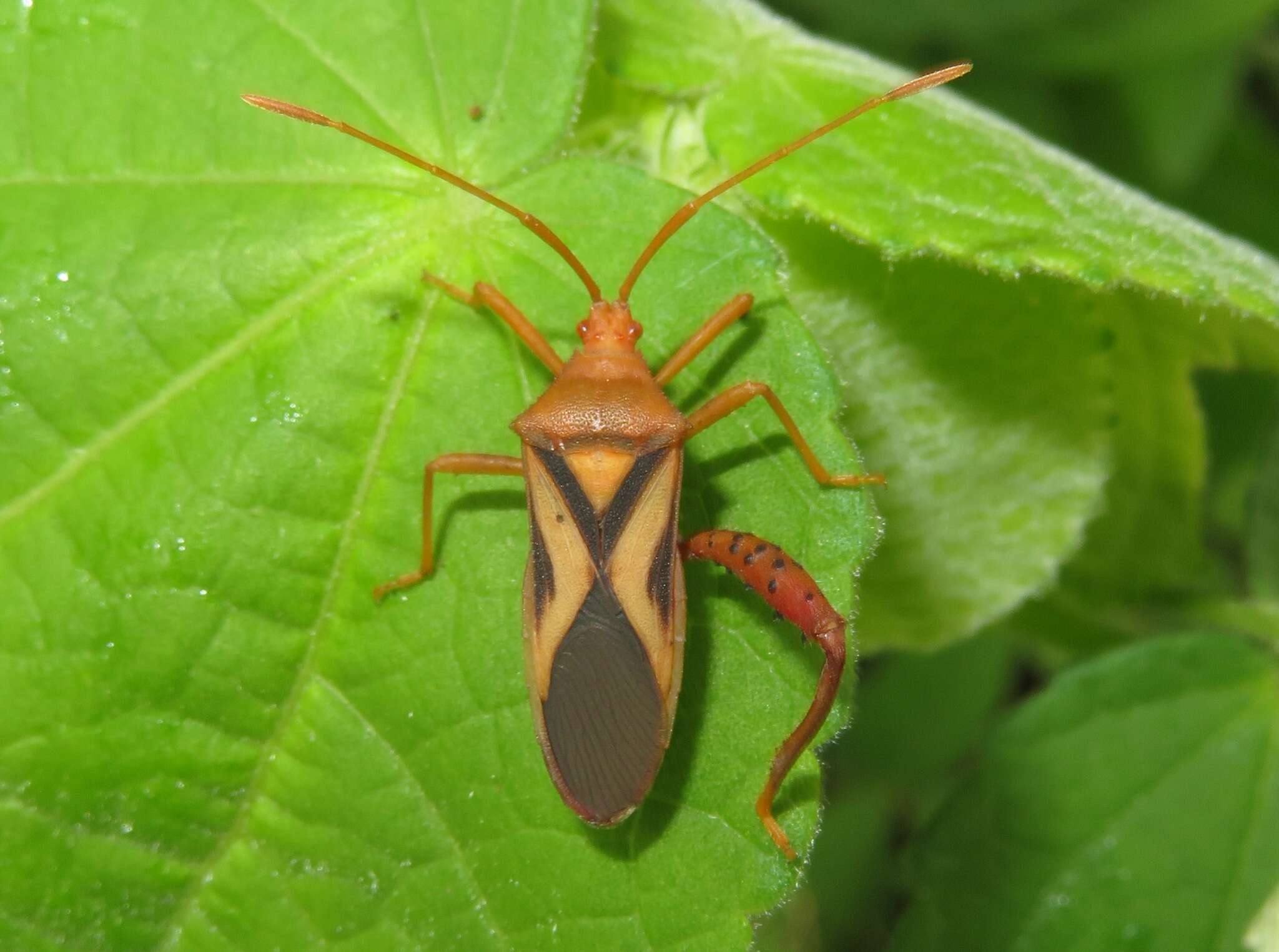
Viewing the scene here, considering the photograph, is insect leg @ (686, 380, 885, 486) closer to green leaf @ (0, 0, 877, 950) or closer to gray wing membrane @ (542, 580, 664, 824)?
green leaf @ (0, 0, 877, 950)

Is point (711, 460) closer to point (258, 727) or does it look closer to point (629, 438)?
point (629, 438)

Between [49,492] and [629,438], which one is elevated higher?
[49,492]

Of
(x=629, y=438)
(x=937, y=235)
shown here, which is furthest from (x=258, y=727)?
(x=937, y=235)

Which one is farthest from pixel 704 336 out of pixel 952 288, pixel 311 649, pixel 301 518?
pixel 311 649

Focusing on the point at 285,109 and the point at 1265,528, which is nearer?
the point at 285,109

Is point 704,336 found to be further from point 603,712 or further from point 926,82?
point 603,712

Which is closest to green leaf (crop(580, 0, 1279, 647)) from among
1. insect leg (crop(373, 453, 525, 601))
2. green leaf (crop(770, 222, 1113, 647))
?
green leaf (crop(770, 222, 1113, 647))

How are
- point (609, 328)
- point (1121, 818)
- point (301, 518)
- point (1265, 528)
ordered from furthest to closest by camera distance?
point (1265, 528)
point (1121, 818)
point (609, 328)
point (301, 518)
